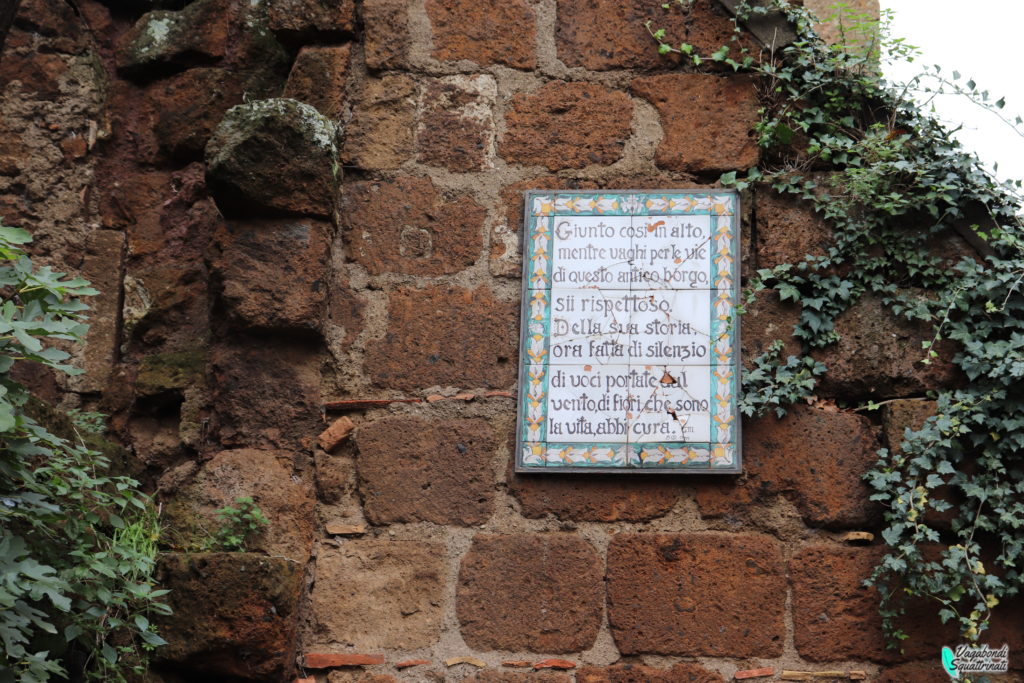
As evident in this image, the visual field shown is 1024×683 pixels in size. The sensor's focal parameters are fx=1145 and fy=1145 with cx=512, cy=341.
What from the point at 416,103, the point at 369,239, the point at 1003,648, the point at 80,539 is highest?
the point at 416,103

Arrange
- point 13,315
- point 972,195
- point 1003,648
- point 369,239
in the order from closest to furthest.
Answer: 1. point 13,315
2. point 1003,648
3. point 972,195
4. point 369,239

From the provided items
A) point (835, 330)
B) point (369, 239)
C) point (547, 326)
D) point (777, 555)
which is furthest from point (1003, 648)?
point (369, 239)

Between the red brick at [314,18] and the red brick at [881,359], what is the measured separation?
5.60 ft

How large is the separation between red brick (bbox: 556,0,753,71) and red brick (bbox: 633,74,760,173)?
9 cm

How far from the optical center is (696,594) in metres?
2.92

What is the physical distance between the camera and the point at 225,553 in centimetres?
284

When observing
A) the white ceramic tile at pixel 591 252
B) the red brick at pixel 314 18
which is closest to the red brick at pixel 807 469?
the white ceramic tile at pixel 591 252

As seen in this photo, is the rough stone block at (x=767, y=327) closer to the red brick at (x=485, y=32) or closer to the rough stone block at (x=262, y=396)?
the red brick at (x=485, y=32)

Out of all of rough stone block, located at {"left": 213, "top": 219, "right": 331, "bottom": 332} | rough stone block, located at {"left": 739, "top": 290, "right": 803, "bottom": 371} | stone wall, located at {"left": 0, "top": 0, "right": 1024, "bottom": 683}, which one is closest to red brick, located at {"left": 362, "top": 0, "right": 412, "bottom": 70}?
stone wall, located at {"left": 0, "top": 0, "right": 1024, "bottom": 683}

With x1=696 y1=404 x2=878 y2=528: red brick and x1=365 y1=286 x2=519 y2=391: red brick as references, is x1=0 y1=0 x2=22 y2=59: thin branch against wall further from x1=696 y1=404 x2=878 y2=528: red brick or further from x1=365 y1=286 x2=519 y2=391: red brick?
x1=696 y1=404 x2=878 y2=528: red brick

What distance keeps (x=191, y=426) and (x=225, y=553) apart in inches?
18.3

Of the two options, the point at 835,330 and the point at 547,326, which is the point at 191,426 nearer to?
the point at 547,326

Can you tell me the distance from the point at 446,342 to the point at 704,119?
0.99m

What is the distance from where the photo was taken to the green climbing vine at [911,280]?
2.84 m
